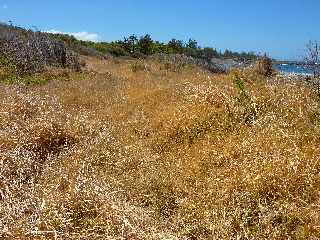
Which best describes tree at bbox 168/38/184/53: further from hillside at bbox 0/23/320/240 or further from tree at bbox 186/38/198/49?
hillside at bbox 0/23/320/240

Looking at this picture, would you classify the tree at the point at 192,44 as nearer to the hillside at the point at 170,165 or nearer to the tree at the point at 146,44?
Answer: the tree at the point at 146,44

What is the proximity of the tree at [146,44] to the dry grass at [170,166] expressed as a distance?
30884 millimetres

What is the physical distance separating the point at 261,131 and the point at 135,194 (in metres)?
2.17

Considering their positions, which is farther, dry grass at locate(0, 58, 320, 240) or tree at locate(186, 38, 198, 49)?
tree at locate(186, 38, 198, 49)

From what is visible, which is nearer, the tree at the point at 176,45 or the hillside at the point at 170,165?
the hillside at the point at 170,165

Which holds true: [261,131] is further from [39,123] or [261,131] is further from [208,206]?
[39,123]

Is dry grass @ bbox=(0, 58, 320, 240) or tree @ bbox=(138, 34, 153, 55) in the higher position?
tree @ bbox=(138, 34, 153, 55)

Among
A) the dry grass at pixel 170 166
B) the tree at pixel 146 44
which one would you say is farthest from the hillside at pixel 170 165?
the tree at pixel 146 44

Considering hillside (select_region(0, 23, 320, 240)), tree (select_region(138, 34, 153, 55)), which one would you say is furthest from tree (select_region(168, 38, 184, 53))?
hillside (select_region(0, 23, 320, 240))

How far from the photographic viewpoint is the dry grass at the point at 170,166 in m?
5.31

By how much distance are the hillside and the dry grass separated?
1 cm

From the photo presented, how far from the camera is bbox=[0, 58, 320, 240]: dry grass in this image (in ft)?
17.4

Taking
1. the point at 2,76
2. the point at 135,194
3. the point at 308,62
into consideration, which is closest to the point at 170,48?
→ the point at 2,76

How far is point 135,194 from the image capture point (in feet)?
20.4
